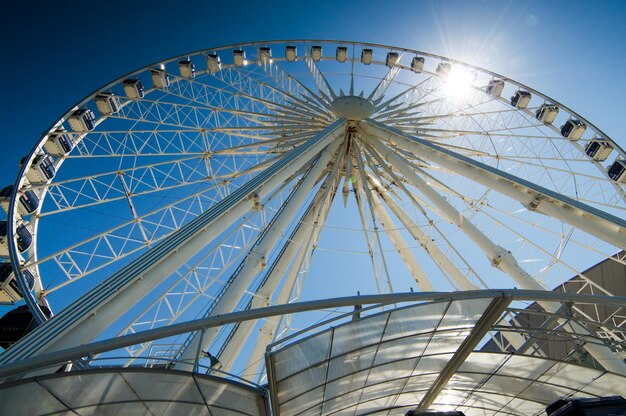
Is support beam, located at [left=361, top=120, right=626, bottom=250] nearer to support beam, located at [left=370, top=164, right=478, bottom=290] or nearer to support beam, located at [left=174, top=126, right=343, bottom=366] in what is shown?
support beam, located at [left=370, top=164, right=478, bottom=290]

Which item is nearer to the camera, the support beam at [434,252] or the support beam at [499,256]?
the support beam at [499,256]

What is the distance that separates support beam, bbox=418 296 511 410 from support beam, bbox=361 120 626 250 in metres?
4.89

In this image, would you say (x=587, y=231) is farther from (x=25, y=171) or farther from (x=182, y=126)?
(x=25, y=171)

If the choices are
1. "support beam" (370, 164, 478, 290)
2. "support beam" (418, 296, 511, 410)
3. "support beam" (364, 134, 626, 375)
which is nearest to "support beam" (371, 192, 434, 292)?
"support beam" (370, 164, 478, 290)

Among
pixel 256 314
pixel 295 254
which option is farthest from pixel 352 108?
pixel 256 314

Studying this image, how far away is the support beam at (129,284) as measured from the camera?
8188 millimetres

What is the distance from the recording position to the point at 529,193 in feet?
47.4

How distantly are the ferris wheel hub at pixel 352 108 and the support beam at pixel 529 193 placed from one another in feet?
4.81

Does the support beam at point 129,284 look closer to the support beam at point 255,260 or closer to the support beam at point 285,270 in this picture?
the support beam at point 255,260

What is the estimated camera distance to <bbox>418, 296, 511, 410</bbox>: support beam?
34.4 ft

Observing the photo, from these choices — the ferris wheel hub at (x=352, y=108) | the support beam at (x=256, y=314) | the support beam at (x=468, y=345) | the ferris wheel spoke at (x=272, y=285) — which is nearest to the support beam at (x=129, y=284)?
the support beam at (x=256, y=314)

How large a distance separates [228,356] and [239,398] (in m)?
3.68

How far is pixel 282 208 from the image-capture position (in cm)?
1505

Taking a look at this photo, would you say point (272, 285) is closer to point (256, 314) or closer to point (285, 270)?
point (285, 270)
